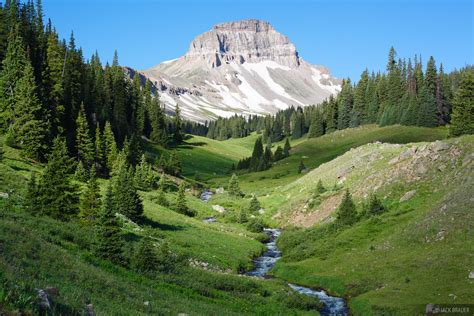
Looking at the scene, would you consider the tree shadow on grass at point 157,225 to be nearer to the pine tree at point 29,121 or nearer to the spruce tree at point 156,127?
the pine tree at point 29,121

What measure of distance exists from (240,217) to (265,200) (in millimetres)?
13195

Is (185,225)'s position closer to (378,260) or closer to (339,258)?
(339,258)

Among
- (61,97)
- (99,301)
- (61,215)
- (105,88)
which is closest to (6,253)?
(99,301)

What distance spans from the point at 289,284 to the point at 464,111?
76557 millimetres

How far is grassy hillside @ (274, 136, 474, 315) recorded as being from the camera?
1216 inches

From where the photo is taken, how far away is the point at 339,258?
143 feet

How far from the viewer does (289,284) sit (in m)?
39.5

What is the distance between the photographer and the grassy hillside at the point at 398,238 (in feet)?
101

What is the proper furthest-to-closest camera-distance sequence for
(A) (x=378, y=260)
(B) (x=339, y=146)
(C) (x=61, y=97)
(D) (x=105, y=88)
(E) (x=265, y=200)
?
(B) (x=339, y=146) < (D) (x=105, y=88) < (E) (x=265, y=200) < (C) (x=61, y=97) < (A) (x=378, y=260)

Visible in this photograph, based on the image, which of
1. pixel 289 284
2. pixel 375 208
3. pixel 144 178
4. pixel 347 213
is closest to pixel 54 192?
pixel 289 284

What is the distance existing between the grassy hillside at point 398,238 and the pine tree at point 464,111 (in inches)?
1251

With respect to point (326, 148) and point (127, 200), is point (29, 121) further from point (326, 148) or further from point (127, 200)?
point (326, 148)

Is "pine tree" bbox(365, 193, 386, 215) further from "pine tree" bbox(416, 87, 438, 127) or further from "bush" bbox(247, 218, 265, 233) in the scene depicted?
"pine tree" bbox(416, 87, 438, 127)

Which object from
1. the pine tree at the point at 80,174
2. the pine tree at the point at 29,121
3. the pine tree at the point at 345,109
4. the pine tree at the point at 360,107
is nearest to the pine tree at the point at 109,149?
the pine tree at the point at 29,121
